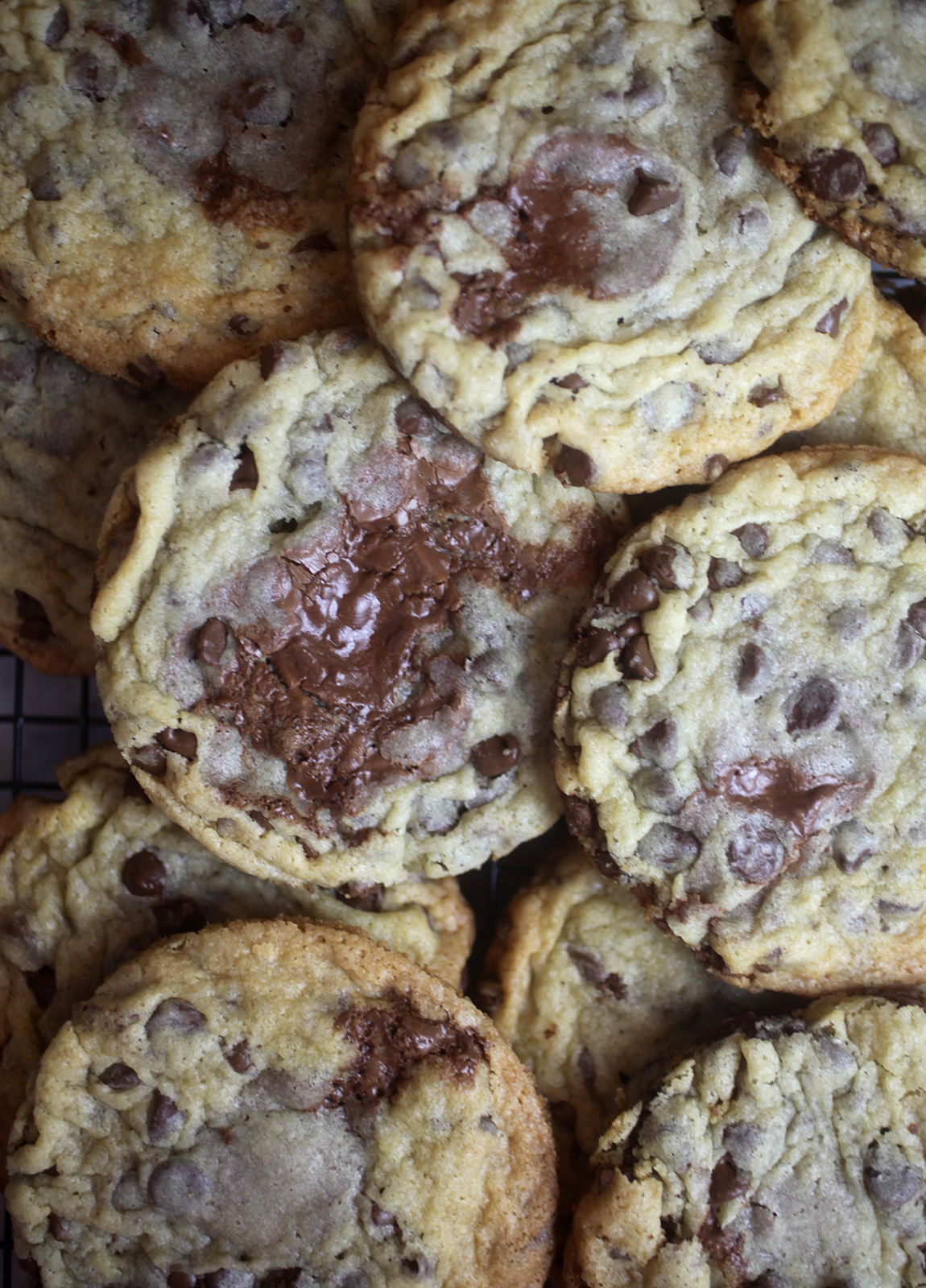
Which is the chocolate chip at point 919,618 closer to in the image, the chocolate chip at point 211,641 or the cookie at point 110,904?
the cookie at point 110,904

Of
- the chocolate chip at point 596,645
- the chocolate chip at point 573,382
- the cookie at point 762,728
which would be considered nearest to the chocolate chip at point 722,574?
the cookie at point 762,728

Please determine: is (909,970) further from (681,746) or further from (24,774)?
(24,774)

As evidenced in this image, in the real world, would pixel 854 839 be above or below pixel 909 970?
above

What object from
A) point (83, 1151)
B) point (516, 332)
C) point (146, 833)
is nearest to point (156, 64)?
point (516, 332)

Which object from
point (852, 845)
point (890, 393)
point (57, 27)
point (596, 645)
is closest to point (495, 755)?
point (596, 645)

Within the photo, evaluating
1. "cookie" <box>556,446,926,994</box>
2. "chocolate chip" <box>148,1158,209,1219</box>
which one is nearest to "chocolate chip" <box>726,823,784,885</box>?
"cookie" <box>556,446,926,994</box>
